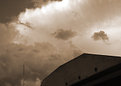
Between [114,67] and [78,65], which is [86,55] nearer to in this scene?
[78,65]

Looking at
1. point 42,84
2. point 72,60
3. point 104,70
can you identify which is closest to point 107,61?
point 104,70

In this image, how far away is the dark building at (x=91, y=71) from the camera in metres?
14.4

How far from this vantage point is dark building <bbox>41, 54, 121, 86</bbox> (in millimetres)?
14445

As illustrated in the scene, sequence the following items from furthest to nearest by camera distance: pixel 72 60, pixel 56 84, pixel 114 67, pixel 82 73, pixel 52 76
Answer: pixel 52 76
pixel 56 84
pixel 72 60
pixel 82 73
pixel 114 67

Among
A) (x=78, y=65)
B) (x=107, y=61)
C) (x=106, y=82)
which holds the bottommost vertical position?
(x=106, y=82)

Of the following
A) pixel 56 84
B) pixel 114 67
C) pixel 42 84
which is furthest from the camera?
pixel 42 84

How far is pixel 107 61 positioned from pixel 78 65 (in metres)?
4.64

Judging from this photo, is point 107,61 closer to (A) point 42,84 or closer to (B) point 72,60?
(B) point 72,60

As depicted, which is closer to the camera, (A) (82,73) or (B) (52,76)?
(A) (82,73)

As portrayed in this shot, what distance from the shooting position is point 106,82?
15461 millimetres

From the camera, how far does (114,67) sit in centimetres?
1406

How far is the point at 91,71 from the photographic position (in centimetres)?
1648

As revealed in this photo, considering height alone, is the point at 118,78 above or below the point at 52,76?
below

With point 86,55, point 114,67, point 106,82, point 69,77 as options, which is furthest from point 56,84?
point 114,67
